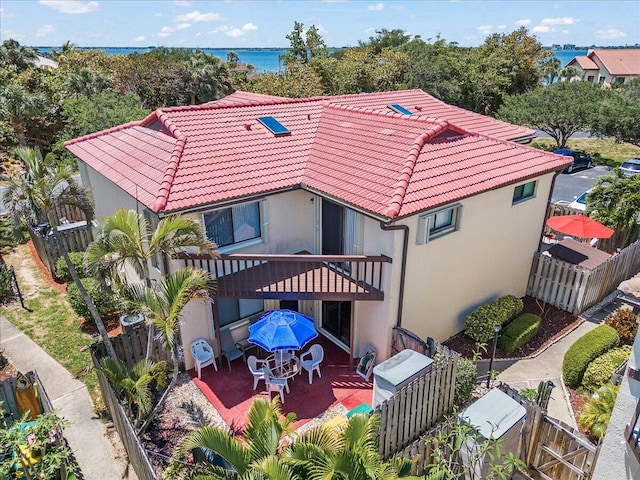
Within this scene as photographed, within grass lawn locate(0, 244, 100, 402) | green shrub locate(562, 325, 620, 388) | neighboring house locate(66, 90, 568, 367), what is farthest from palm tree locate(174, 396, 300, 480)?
green shrub locate(562, 325, 620, 388)

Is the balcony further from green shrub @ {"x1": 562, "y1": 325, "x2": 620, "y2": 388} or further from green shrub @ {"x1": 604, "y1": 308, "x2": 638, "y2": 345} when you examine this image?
green shrub @ {"x1": 604, "y1": 308, "x2": 638, "y2": 345}

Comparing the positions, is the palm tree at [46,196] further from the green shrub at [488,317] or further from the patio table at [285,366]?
the green shrub at [488,317]

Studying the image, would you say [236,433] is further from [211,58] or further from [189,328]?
[211,58]

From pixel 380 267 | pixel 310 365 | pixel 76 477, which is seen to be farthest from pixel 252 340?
pixel 76 477

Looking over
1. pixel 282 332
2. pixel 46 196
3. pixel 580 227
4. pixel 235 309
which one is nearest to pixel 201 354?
pixel 235 309

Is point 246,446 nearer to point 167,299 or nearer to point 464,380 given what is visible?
point 167,299

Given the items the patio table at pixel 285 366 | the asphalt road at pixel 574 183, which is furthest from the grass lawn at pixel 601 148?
the patio table at pixel 285 366

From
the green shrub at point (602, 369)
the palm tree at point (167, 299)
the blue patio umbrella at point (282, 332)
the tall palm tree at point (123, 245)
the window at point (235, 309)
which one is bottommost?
the green shrub at point (602, 369)
